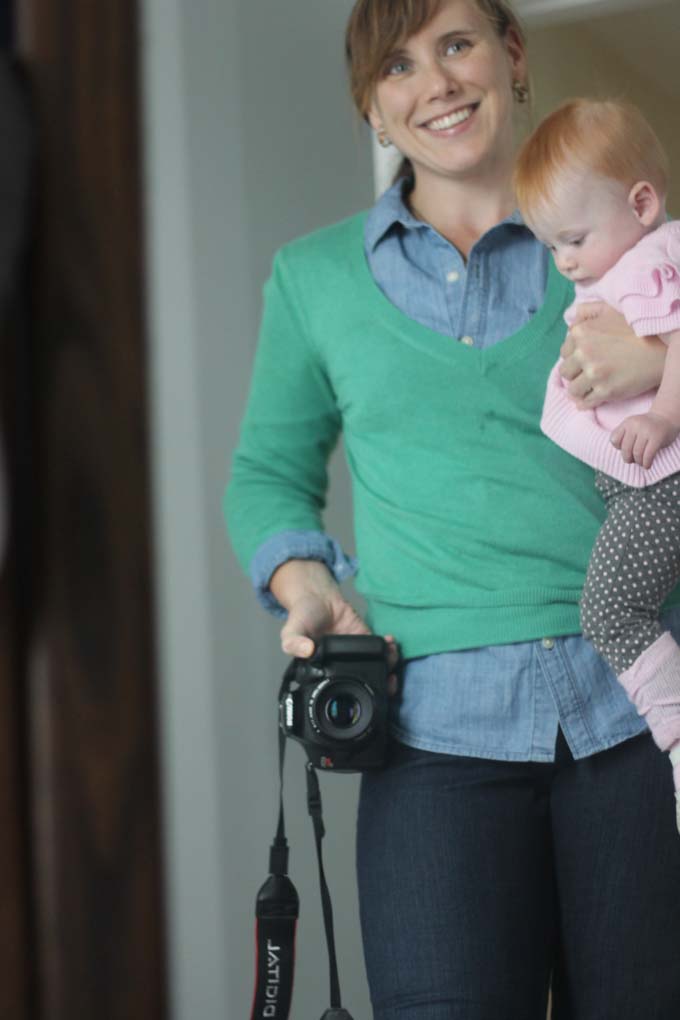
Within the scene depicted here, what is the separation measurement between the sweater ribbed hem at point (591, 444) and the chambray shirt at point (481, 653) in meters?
0.08

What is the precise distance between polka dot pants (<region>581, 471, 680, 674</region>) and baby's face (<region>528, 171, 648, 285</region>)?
17 cm

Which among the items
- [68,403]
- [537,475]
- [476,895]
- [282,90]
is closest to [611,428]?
[537,475]

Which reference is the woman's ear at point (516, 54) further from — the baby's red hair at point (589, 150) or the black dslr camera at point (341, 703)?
the black dslr camera at point (341, 703)

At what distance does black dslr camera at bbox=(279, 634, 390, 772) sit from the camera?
1.03 meters

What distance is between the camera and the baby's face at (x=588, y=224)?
3.23ft

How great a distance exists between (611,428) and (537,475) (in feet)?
0.22

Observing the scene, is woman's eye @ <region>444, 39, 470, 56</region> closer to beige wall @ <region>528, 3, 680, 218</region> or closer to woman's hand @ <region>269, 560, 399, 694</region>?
woman's hand @ <region>269, 560, 399, 694</region>

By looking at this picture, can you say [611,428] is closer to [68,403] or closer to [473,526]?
[473,526]

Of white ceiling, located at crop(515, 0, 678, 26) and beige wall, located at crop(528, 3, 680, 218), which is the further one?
beige wall, located at crop(528, 3, 680, 218)

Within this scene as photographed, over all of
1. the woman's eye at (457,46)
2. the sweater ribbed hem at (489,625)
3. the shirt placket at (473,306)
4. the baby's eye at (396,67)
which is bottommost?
the sweater ribbed hem at (489,625)

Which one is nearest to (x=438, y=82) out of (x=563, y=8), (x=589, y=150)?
(x=589, y=150)

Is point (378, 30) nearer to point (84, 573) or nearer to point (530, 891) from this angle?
point (530, 891)

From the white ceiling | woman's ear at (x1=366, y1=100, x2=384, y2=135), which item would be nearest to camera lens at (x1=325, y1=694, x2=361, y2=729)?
woman's ear at (x1=366, y1=100, x2=384, y2=135)

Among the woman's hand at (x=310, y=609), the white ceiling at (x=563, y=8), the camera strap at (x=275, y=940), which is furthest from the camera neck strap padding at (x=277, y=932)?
the white ceiling at (x=563, y=8)
